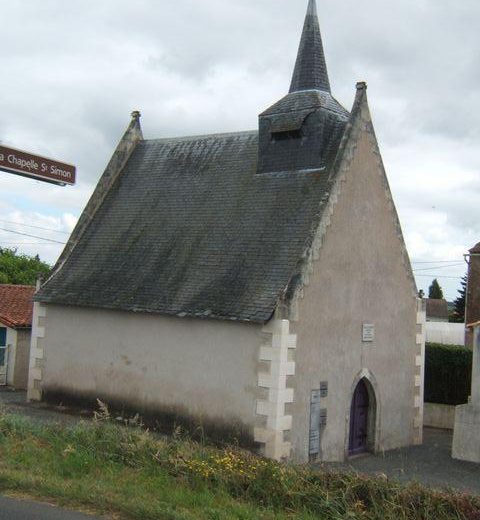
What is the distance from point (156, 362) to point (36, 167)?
770 centimetres

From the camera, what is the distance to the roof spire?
57.1 feet

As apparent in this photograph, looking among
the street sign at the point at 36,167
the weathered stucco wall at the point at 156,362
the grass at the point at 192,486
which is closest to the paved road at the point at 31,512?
the grass at the point at 192,486

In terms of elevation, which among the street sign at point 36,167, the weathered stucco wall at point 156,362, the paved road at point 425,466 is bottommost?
the paved road at point 425,466

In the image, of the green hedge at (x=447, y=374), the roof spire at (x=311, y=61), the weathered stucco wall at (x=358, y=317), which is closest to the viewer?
the weathered stucco wall at (x=358, y=317)

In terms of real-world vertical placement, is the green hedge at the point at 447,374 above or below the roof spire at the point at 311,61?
below

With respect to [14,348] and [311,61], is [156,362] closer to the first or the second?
[14,348]

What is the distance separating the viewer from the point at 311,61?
1761 centimetres

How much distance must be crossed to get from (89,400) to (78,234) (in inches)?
182

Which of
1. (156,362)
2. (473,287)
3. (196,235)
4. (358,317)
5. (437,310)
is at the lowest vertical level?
(156,362)

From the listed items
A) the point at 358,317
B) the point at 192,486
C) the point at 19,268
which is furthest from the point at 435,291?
the point at 192,486

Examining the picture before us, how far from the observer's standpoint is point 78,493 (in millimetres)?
7797

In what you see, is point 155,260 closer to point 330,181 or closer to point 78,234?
point 78,234

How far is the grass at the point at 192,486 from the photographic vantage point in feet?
24.1

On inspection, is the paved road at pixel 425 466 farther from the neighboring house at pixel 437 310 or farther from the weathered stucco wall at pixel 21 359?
the neighboring house at pixel 437 310
